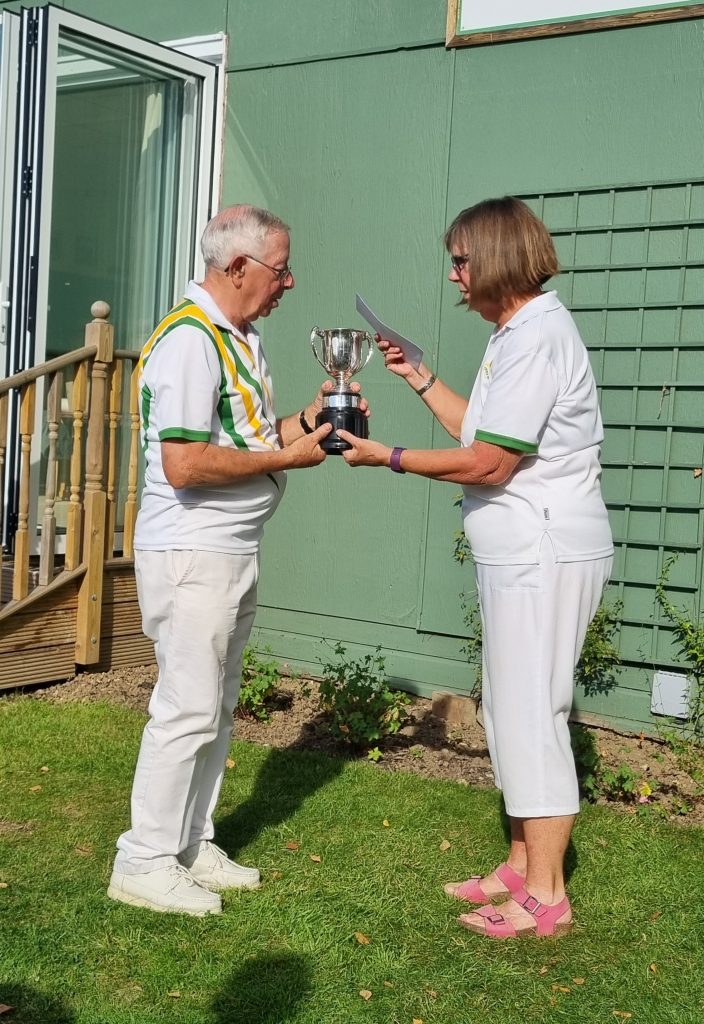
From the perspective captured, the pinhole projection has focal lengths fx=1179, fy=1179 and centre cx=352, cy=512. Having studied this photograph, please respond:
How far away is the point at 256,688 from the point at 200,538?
7.58 feet

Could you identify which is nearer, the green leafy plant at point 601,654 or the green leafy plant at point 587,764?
the green leafy plant at point 587,764

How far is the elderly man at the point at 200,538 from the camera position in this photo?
3.47 m

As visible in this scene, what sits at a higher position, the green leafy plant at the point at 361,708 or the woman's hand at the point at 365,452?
the woman's hand at the point at 365,452

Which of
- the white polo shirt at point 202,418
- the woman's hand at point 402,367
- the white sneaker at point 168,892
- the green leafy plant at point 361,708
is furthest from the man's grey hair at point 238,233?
the green leafy plant at point 361,708

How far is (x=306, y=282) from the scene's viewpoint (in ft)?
21.4

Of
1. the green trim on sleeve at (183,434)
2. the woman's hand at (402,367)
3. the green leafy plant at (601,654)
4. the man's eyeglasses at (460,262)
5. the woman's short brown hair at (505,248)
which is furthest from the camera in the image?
the green leafy plant at (601,654)

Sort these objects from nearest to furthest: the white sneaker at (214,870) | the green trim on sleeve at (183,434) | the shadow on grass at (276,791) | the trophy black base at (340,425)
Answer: the green trim on sleeve at (183,434) → the trophy black base at (340,425) → the white sneaker at (214,870) → the shadow on grass at (276,791)

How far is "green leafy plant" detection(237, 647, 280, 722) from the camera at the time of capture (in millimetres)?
5645

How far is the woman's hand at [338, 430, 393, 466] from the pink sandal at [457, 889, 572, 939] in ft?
4.58

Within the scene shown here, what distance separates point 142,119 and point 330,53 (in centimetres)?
125

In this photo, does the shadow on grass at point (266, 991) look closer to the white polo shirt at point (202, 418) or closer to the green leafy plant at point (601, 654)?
the white polo shirt at point (202, 418)

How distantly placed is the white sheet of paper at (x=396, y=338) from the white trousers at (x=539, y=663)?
3.06ft

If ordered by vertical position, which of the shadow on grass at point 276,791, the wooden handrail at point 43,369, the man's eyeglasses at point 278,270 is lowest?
the shadow on grass at point 276,791

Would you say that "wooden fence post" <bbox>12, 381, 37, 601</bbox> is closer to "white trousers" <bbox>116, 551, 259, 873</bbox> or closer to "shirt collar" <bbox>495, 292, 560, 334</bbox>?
"white trousers" <bbox>116, 551, 259, 873</bbox>
